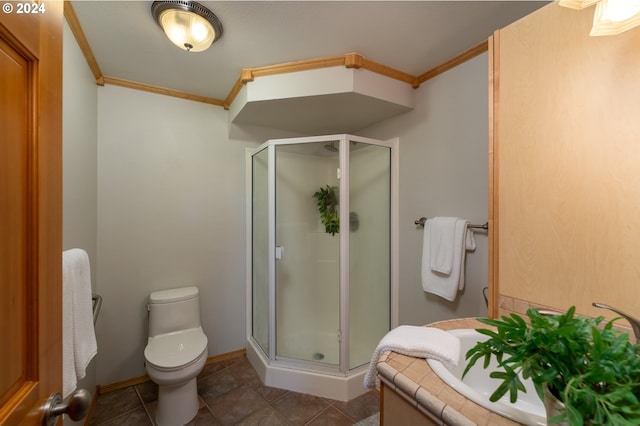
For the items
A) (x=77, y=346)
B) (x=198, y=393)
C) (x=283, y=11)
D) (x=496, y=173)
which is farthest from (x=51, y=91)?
(x=198, y=393)

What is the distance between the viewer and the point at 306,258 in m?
2.34

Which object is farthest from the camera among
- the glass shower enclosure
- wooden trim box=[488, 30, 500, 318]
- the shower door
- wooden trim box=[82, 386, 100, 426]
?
the shower door

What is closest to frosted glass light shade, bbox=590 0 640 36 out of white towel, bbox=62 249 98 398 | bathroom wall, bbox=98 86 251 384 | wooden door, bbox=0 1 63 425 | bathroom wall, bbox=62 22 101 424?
wooden door, bbox=0 1 63 425

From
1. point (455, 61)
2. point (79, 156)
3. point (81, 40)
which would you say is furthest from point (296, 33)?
point (79, 156)

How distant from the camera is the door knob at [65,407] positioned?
1.73 feet

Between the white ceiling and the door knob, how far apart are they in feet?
5.09

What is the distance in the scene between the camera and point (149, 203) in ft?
6.49

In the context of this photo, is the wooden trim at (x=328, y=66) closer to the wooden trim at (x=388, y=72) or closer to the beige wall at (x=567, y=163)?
the wooden trim at (x=388, y=72)

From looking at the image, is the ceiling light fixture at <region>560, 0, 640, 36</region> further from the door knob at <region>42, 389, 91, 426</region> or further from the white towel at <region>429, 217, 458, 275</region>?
the door knob at <region>42, 389, 91, 426</region>

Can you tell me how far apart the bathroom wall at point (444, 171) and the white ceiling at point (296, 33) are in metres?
0.22

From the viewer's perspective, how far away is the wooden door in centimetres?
44

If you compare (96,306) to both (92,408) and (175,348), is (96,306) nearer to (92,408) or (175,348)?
(175,348)

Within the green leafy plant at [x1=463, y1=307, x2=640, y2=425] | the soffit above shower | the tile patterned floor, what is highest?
the soffit above shower

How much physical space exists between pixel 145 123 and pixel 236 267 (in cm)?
140
